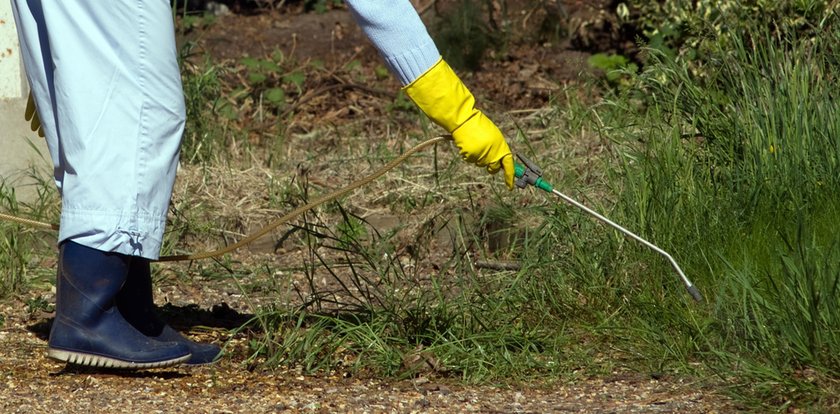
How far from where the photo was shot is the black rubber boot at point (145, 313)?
3566mm

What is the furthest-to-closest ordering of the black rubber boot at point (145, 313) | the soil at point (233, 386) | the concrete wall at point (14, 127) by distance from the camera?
the concrete wall at point (14, 127) → the black rubber boot at point (145, 313) → the soil at point (233, 386)

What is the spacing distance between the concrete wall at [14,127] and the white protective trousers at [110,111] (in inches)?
75.3

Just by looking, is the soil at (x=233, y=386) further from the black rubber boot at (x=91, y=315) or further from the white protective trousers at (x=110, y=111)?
the white protective trousers at (x=110, y=111)

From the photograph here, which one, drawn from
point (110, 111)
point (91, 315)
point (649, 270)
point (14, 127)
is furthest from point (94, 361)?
point (14, 127)

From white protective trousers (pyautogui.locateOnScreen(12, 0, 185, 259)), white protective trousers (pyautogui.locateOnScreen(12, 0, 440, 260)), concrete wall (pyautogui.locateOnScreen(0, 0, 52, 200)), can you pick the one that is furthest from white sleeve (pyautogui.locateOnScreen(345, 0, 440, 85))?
concrete wall (pyautogui.locateOnScreen(0, 0, 52, 200))

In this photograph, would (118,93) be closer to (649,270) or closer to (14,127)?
(649,270)

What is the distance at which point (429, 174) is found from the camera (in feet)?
17.4

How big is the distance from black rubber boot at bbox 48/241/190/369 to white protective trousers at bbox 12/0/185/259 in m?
0.06

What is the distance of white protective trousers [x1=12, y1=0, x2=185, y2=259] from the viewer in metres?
3.18

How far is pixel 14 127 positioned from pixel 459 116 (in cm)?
258

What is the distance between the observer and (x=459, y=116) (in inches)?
126

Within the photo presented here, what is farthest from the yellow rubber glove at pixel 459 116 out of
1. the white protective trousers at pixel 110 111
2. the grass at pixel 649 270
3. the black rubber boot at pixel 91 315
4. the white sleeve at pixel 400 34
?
the black rubber boot at pixel 91 315

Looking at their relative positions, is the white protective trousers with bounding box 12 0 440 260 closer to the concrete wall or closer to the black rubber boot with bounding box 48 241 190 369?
the black rubber boot with bounding box 48 241 190 369

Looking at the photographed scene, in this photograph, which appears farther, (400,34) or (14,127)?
(14,127)
